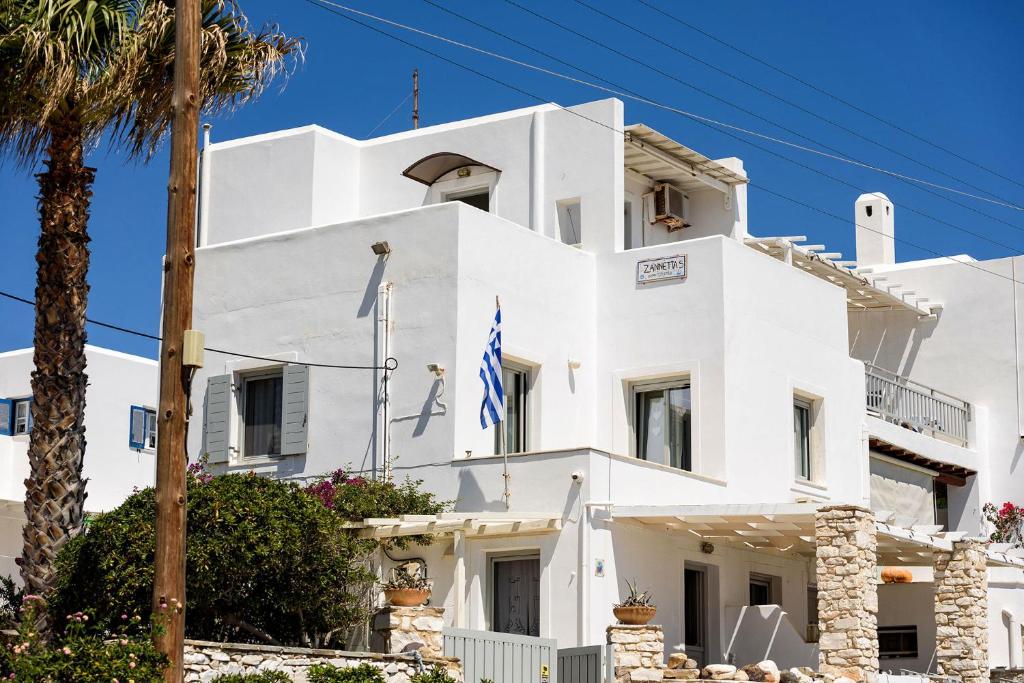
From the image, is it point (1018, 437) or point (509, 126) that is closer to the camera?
point (509, 126)

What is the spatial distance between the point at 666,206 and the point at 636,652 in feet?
39.1

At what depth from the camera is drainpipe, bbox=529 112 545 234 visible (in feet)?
94.1

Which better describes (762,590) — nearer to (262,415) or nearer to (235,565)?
(262,415)

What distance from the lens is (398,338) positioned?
25109 millimetres

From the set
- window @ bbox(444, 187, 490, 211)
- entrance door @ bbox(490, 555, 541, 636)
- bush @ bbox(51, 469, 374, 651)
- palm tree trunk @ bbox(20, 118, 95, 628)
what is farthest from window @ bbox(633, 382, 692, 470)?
palm tree trunk @ bbox(20, 118, 95, 628)

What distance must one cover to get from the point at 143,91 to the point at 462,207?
677 centimetres

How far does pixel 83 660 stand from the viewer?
50.5 feet

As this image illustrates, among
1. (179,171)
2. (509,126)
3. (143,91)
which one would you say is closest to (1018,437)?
(509,126)

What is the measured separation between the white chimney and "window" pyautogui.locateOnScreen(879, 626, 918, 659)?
39.4ft

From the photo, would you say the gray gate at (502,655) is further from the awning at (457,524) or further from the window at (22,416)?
the window at (22,416)

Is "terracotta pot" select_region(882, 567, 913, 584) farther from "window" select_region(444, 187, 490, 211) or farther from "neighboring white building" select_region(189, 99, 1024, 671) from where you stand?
"window" select_region(444, 187, 490, 211)

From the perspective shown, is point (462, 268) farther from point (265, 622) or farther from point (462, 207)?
point (265, 622)

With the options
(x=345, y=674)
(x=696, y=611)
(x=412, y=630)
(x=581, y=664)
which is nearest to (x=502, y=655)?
(x=581, y=664)

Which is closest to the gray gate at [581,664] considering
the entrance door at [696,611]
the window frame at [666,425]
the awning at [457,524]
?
the awning at [457,524]
